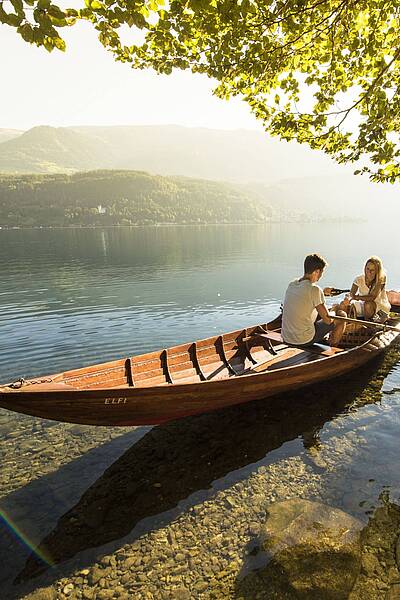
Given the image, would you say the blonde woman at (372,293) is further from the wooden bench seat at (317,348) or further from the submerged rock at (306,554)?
the submerged rock at (306,554)

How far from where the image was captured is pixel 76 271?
42.6 metres

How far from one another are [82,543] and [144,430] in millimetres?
3536

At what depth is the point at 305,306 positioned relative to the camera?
994cm

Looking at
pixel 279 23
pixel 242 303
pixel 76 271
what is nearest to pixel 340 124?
pixel 279 23

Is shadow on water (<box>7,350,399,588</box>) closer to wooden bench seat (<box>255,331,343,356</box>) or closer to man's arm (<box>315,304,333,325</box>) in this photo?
wooden bench seat (<box>255,331,343,356</box>)

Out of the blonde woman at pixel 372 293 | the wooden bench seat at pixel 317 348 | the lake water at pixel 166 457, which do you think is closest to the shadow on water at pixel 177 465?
the lake water at pixel 166 457

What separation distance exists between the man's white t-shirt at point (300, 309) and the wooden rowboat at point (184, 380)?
693 millimetres

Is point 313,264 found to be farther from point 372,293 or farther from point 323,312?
point 372,293

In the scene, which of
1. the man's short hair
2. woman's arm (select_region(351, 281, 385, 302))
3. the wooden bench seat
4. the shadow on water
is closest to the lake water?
the shadow on water

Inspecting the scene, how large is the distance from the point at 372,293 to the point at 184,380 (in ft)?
25.0

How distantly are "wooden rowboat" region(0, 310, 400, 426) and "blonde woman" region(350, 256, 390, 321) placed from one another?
73 centimetres

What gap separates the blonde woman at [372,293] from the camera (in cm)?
1233

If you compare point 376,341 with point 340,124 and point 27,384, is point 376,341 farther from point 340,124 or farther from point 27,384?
point 27,384

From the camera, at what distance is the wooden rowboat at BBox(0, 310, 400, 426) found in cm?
698
